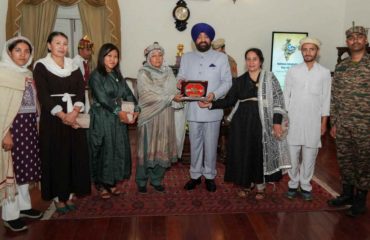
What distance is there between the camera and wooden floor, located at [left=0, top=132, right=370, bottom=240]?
2.80m

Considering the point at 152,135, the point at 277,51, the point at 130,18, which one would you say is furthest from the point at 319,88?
the point at 130,18

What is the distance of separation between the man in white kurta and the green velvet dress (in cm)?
157

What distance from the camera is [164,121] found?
11.6 ft

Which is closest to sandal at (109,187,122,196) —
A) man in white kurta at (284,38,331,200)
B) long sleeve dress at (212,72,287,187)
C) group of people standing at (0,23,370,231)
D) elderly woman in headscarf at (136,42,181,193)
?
group of people standing at (0,23,370,231)

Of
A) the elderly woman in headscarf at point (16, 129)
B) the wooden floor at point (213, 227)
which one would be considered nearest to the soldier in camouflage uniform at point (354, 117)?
the wooden floor at point (213, 227)

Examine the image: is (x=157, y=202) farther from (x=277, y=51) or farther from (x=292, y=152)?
(x=277, y=51)

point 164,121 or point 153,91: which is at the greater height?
point 153,91

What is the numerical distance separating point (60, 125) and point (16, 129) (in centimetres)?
34

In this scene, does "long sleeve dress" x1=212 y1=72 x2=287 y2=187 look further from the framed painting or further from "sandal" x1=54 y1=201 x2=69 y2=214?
the framed painting

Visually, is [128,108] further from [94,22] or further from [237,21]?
[237,21]

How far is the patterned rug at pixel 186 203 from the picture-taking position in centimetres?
325

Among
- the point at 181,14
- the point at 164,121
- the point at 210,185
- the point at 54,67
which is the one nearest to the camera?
the point at 54,67

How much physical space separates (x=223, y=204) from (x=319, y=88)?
4.80ft

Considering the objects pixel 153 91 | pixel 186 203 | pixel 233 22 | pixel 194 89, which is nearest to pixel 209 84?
pixel 194 89
